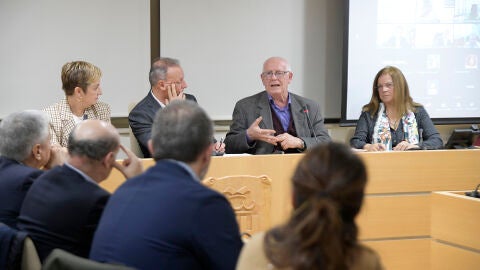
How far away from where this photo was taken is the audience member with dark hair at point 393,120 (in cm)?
554

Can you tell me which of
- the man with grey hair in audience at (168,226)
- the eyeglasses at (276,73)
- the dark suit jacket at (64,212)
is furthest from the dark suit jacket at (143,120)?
the man with grey hair in audience at (168,226)

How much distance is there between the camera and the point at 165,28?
6.04m

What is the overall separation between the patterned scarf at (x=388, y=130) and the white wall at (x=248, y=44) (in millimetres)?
945

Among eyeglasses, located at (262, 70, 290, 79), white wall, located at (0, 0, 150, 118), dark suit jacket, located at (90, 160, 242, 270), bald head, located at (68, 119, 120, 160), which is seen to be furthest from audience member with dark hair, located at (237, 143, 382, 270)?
white wall, located at (0, 0, 150, 118)

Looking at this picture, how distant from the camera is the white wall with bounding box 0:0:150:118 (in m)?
5.73

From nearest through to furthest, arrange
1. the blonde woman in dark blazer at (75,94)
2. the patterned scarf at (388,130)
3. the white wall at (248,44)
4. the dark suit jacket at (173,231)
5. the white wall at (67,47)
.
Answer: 1. the dark suit jacket at (173,231)
2. the blonde woman in dark blazer at (75,94)
3. the patterned scarf at (388,130)
4. the white wall at (67,47)
5. the white wall at (248,44)

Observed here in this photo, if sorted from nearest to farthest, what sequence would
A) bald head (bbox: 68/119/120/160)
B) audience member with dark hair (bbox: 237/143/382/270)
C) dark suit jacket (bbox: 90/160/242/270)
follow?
audience member with dark hair (bbox: 237/143/382/270), dark suit jacket (bbox: 90/160/242/270), bald head (bbox: 68/119/120/160)

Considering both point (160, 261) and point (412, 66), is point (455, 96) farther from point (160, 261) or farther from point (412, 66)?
point (160, 261)

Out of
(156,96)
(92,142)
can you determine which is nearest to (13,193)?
(92,142)

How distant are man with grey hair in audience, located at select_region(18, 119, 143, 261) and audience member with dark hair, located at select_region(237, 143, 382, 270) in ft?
3.09

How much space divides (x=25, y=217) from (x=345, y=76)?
4116mm

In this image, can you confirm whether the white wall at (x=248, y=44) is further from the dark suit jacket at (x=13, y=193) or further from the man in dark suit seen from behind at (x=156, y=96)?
the dark suit jacket at (x=13, y=193)

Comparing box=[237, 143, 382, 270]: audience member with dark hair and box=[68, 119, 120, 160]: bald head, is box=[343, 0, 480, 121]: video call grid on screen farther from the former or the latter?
box=[237, 143, 382, 270]: audience member with dark hair

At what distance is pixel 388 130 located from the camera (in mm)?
5562
